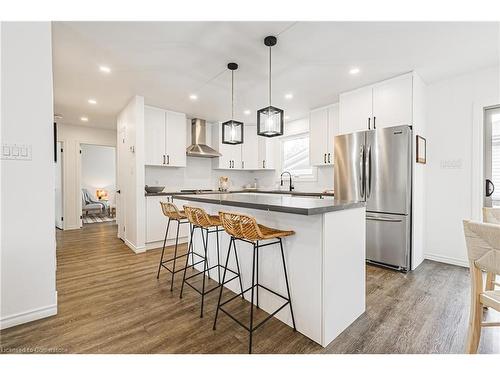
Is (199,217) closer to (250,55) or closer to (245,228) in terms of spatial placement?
(245,228)

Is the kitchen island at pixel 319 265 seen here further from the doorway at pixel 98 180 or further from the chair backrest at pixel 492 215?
the doorway at pixel 98 180

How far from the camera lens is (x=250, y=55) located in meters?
2.55

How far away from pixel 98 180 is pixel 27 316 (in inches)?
308

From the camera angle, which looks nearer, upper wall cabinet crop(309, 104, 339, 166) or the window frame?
upper wall cabinet crop(309, 104, 339, 166)

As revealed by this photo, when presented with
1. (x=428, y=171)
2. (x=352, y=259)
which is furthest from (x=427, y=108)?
(x=352, y=259)

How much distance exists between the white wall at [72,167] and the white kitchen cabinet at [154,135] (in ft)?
9.02

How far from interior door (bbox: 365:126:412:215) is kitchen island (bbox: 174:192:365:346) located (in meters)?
1.36

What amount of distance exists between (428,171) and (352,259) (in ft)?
8.04

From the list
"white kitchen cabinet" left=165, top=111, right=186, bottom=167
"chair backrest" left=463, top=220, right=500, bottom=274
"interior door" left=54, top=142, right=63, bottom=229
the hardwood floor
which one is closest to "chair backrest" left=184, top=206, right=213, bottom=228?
the hardwood floor

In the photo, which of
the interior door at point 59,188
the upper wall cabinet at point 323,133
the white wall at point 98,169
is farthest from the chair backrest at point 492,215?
the white wall at point 98,169

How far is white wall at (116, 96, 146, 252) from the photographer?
151 inches

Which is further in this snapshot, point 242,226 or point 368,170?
point 368,170

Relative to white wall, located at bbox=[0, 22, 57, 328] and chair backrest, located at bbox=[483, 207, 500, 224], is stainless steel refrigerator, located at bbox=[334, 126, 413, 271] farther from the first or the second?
white wall, located at bbox=[0, 22, 57, 328]

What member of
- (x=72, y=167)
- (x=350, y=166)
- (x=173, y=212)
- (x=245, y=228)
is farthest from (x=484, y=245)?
(x=72, y=167)
